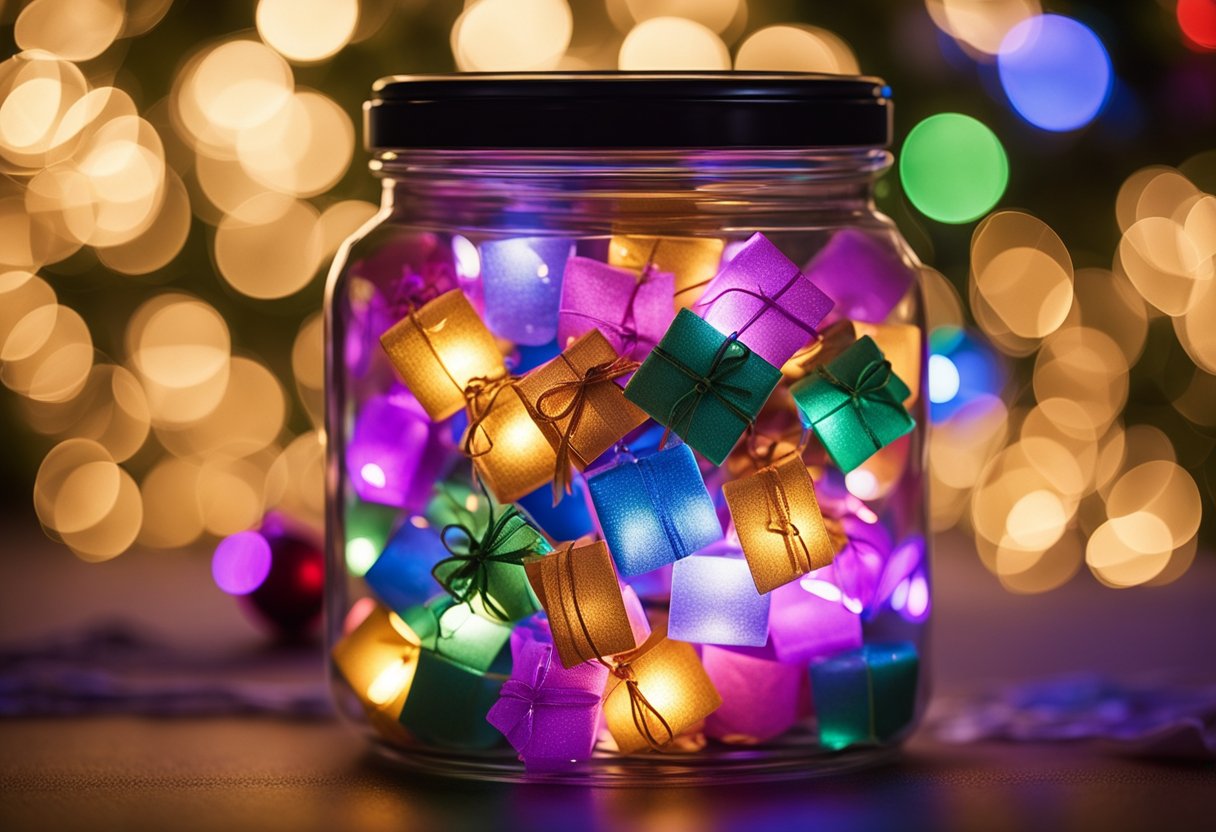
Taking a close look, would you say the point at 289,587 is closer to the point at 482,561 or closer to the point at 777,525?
the point at 482,561

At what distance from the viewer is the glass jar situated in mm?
816

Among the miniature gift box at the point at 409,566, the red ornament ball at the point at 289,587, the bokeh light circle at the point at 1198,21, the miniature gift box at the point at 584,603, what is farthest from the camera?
the bokeh light circle at the point at 1198,21

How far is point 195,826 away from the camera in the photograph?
2.61 ft

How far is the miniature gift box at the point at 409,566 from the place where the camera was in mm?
903

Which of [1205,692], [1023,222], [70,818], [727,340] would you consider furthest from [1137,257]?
[70,818]

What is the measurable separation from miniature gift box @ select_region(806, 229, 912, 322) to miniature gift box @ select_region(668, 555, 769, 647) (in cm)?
20

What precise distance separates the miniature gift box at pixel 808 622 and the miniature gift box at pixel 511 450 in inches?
6.2

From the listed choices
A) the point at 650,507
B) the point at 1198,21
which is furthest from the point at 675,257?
the point at 1198,21

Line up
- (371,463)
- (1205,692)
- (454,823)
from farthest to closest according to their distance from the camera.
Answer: (1205,692) < (371,463) < (454,823)

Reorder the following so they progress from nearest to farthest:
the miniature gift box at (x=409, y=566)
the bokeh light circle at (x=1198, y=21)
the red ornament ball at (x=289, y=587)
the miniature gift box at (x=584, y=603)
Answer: the miniature gift box at (x=584, y=603)
the miniature gift box at (x=409, y=566)
the red ornament ball at (x=289, y=587)
the bokeh light circle at (x=1198, y=21)

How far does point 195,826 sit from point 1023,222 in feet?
4.31

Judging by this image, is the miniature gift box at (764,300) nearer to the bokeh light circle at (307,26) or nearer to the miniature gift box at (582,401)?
the miniature gift box at (582,401)

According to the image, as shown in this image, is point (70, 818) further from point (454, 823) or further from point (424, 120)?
point (424, 120)

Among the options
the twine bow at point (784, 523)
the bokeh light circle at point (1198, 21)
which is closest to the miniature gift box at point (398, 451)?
the twine bow at point (784, 523)
